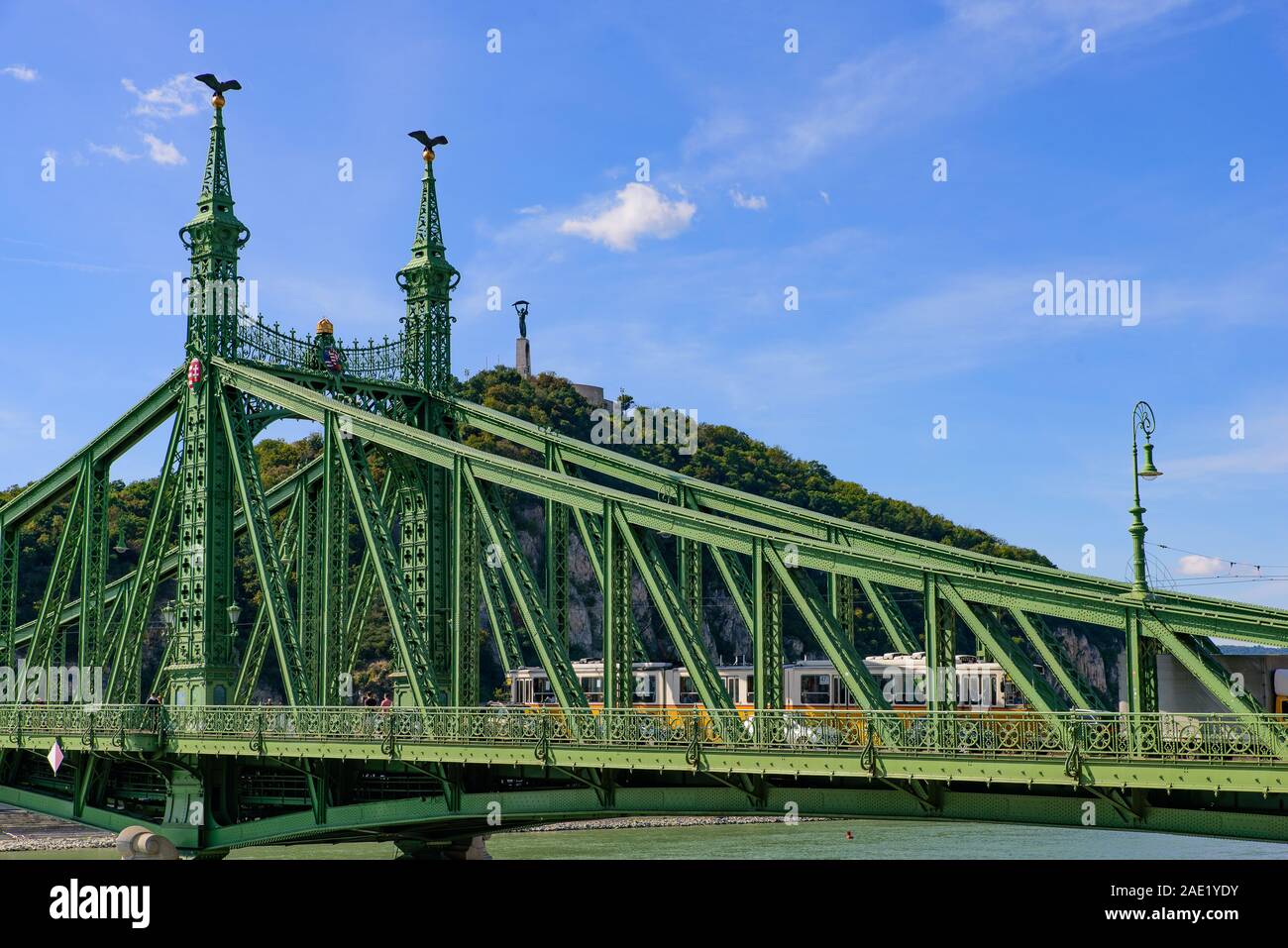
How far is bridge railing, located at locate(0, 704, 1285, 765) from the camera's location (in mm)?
23328

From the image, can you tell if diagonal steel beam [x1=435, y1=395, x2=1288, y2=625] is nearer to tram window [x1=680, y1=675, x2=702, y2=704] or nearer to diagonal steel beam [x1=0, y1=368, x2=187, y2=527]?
diagonal steel beam [x1=0, y1=368, x2=187, y2=527]

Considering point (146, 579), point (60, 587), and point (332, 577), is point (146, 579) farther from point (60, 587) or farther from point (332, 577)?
point (332, 577)

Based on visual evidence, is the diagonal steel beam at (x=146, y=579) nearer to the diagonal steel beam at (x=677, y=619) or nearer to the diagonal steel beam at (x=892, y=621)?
the diagonal steel beam at (x=677, y=619)

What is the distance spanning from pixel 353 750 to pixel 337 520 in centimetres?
1075

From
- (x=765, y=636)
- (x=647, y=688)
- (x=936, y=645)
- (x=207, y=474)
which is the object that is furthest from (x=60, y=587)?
(x=936, y=645)

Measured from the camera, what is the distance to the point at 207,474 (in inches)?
1766

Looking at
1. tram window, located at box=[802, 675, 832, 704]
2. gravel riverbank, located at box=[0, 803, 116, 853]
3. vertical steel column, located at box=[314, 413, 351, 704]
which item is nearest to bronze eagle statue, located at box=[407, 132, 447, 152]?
vertical steel column, located at box=[314, 413, 351, 704]

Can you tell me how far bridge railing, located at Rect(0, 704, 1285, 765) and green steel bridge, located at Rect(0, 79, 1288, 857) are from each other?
7 cm

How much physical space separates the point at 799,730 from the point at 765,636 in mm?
2081

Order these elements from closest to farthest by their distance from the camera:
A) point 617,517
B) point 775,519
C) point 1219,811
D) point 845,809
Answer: point 1219,811 < point 845,809 < point 617,517 < point 775,519
